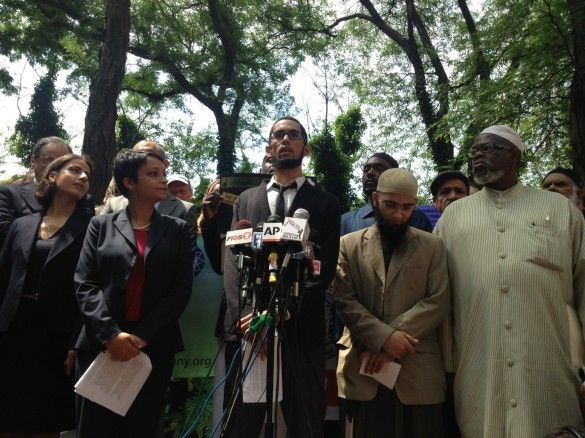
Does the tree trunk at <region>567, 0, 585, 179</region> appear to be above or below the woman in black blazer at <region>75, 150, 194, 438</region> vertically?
above

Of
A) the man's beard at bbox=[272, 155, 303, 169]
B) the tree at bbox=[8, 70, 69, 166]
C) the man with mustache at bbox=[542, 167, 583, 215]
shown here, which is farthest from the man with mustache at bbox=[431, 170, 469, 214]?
the tree at bbox=[8, 70, 69, 166]

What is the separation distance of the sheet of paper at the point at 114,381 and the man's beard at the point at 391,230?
167 centimetres

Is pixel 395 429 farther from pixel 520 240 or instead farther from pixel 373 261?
pixel 520 240

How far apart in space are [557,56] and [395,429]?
6941mm

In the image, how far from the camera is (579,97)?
7.09 m

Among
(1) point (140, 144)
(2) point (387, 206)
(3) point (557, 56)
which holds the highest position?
(3) point (557, 56)

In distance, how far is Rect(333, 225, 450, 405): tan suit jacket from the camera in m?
3.51

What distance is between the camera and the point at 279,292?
8.65 ft

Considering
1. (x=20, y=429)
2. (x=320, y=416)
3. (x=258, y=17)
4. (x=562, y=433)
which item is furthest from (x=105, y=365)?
(x=258, y=17)

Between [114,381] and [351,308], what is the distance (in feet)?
4.75

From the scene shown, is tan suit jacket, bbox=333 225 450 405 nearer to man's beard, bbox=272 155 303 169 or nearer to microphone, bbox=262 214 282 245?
man's beard, bbox=272 155 303 169

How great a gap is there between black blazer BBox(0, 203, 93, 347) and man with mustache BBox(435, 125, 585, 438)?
2.51 m

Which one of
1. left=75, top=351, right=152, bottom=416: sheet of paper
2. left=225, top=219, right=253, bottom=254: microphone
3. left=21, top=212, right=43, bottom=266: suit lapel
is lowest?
left=75, top=351, right=152, bottom=416: sheet of paper

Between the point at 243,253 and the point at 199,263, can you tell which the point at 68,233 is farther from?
the point at 243,253
